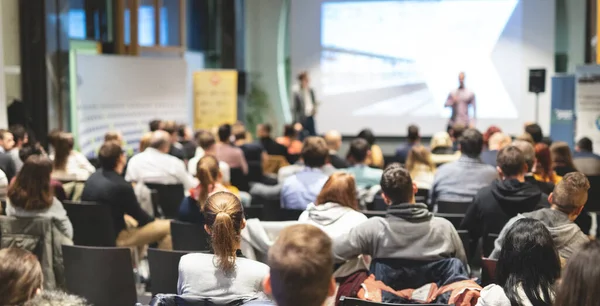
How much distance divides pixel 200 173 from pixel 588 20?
9332mm

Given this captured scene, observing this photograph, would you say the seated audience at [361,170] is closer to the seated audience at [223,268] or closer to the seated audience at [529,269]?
the seated audience at [223,268]

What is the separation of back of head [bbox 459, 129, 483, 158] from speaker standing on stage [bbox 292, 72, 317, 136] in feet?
23.6

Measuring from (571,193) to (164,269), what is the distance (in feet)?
6.73

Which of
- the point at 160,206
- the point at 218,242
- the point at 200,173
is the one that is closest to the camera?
the point at 218,242

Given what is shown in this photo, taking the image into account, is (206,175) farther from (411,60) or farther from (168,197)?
(411,60)

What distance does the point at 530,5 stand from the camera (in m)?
12.6

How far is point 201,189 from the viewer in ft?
17.4

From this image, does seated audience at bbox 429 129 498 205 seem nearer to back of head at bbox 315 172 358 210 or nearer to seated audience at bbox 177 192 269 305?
back of head at bbox 315 172 358 210

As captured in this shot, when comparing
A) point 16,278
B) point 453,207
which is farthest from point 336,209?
point 16,278

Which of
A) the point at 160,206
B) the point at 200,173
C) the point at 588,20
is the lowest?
the point at 160,206

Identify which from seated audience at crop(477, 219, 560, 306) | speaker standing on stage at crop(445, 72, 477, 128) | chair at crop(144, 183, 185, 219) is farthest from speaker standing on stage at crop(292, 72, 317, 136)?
seated audience at crop(477, 219, 560, 306)

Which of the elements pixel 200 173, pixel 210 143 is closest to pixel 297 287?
pixel 200 173

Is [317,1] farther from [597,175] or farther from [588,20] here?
[597,175]

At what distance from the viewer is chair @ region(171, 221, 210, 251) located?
16.3 feet
